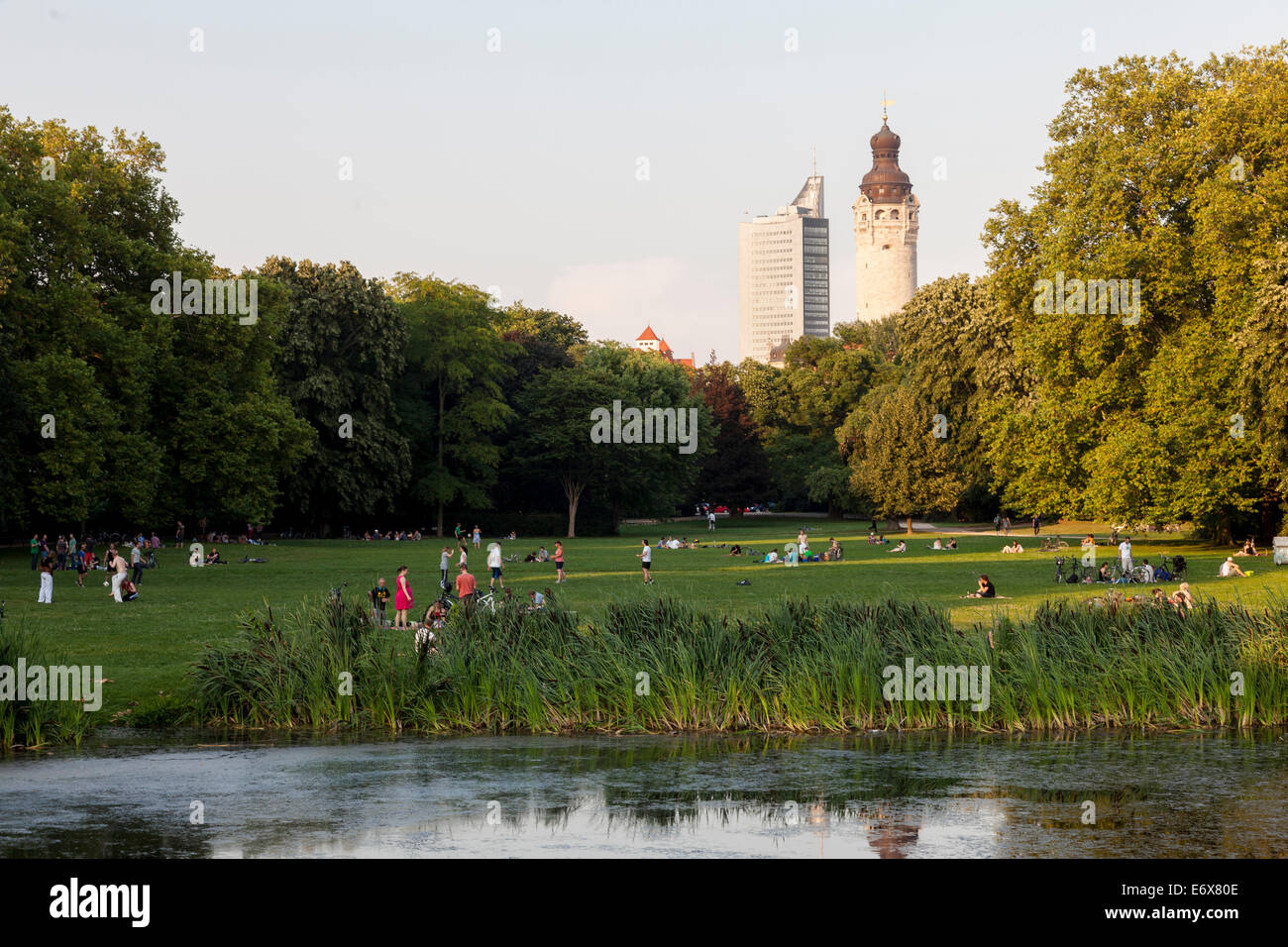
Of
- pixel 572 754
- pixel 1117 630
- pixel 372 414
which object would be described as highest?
pixel 372 414

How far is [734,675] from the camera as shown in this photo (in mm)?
17344

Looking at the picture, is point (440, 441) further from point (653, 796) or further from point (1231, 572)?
point (653, 796)

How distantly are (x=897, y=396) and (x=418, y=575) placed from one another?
40.8m

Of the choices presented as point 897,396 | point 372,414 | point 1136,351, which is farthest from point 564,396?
point 1136,351

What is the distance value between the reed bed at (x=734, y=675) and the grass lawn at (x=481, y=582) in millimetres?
1849

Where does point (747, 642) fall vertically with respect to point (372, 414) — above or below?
below

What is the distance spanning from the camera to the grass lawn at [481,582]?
74.3 ft

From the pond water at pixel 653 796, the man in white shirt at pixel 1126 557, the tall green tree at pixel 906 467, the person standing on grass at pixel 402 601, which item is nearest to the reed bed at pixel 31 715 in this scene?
the pond water at pixel 653 796

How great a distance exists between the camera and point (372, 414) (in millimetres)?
74125

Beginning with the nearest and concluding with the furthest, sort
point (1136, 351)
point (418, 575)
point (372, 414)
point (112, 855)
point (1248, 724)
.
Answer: point (112, 855)
point (1248, 724)
point (418, 575)
point (1136, 351)
point (372, 414)

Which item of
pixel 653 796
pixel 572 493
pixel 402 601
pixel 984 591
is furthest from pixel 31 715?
pixel 572 493
